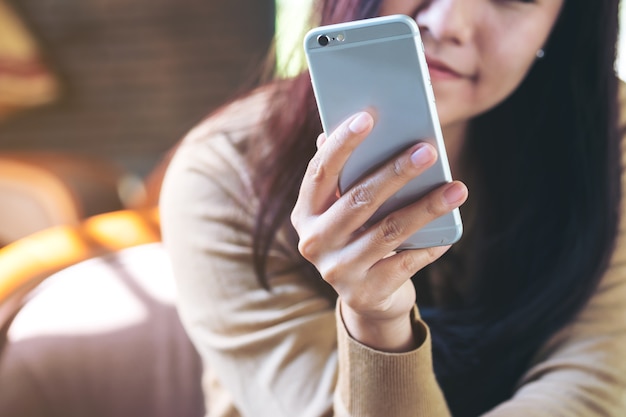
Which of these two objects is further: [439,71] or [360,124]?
[439,71]

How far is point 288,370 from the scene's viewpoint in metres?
0.45

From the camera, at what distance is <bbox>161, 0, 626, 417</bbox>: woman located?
43 cm

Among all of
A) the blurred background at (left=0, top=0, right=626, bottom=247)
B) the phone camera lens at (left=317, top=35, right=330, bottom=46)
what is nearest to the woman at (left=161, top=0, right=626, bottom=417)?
the phone camera lens at (left=317, top=35, right=330, bottom=46)

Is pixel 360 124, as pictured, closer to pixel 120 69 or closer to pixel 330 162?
pixel 330 162

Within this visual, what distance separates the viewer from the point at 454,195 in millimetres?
308

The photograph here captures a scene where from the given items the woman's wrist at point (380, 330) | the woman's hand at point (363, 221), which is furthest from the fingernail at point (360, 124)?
the woman's wrist at point (380, 330)

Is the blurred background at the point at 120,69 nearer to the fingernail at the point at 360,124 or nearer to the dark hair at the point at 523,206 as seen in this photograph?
the dark hair at the point at 523,206

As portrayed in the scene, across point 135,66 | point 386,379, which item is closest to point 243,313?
point 386,379

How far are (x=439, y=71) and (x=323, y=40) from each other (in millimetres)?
139

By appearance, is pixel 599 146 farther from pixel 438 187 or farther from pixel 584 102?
pixel 438 187

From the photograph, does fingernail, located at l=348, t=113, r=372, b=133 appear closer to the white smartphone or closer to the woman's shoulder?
the white smartphone

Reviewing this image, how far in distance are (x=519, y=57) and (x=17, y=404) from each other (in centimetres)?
40

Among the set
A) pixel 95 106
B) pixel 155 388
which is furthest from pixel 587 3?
pixel 95 106

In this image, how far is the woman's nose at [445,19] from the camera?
1.37 ft
